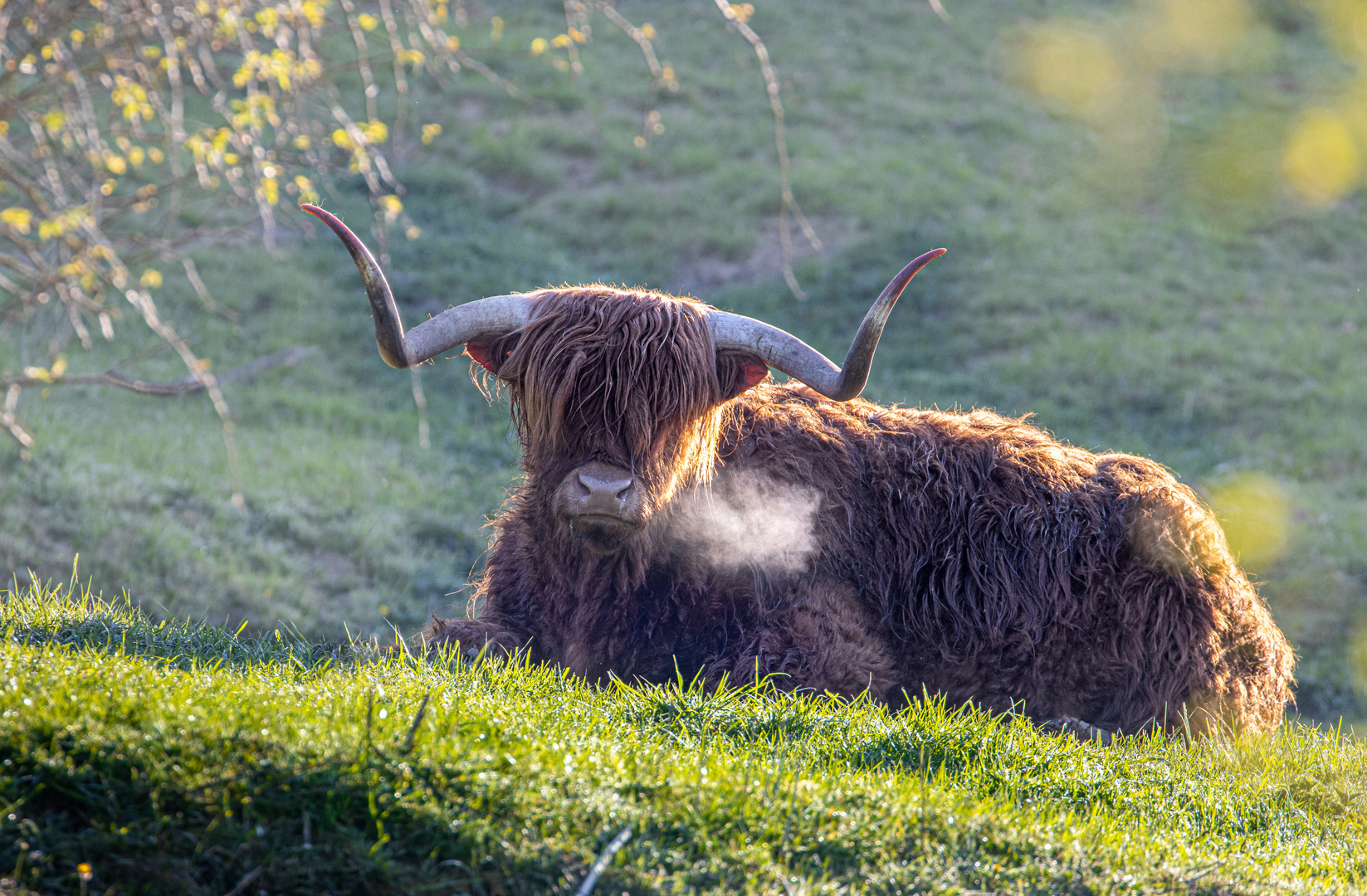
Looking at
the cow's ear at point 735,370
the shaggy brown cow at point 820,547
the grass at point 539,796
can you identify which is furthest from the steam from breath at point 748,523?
the grass at point 539,796

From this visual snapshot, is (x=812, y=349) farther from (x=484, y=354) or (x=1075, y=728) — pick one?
(x=1075, y=728)

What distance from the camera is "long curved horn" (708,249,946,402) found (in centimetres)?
419

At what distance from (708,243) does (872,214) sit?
2317 mm

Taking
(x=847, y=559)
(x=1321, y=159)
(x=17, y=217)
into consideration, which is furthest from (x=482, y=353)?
(x=1321, y=159)

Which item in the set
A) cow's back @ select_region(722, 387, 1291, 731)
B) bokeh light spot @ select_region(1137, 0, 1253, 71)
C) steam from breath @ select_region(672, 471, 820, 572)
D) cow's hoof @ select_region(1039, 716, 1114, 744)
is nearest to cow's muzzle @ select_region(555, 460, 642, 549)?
steam from breath @ select_region(672, 471, 820, 572)

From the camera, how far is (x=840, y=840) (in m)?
2.85

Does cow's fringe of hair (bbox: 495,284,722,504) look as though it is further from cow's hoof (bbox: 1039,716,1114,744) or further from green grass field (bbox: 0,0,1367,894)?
cow's hoof (bbox: 1039,716,1114,744)

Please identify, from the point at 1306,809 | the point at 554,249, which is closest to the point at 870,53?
the point at 554,249

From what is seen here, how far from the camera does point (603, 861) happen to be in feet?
8.37

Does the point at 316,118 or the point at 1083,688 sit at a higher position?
the point at 316,118

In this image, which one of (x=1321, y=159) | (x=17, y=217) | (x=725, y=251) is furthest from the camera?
(x=1321, y=159)

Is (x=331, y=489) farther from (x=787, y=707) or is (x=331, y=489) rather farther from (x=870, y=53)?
(x=870, y=53)

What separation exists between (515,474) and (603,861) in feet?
26.6

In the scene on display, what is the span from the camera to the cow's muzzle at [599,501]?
4.14 meters
